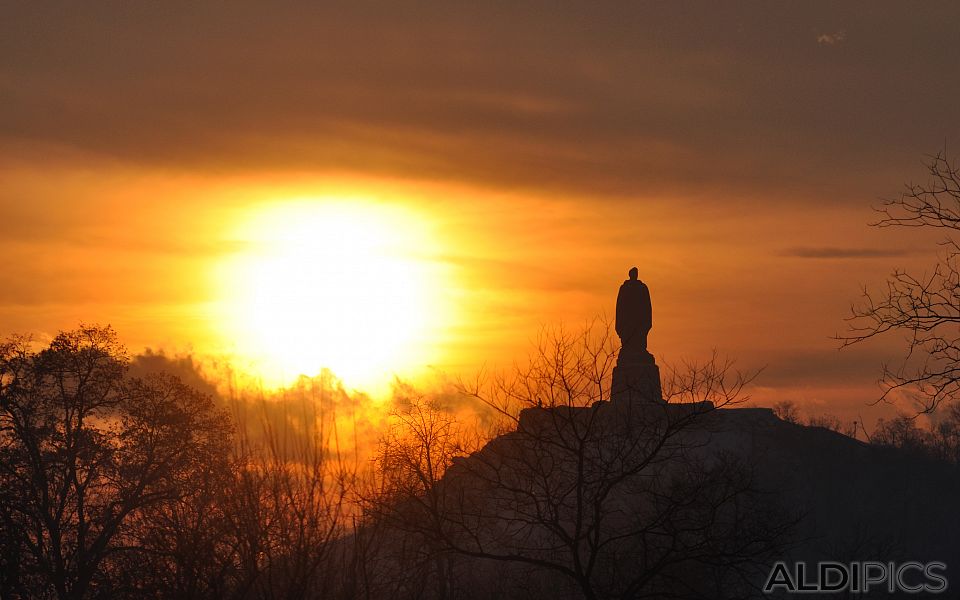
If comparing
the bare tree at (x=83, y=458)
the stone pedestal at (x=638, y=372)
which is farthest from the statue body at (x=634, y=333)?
the bare tree at (x=83, y=458)

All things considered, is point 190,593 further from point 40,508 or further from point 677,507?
point 40,508

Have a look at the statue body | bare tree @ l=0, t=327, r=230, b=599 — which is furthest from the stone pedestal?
bare tree @ l=0, t=327, r=230, b=599

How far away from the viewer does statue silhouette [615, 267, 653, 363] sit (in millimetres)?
48094

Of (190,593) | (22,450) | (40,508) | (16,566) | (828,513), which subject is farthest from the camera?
(828,513)

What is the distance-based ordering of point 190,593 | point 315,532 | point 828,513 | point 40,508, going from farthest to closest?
1. point 828,513
2. point 40,508
3. point 315,532
4. point 190,593

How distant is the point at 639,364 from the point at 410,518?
2969 centimetres

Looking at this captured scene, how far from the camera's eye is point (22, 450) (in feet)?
105

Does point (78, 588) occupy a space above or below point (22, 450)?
below

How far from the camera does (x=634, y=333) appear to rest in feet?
157

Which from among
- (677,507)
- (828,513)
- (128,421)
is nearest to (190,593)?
(677,507)

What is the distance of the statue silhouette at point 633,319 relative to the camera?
48094 mm

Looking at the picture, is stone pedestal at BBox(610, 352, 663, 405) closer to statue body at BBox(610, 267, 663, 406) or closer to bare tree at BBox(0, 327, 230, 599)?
statue body at BBox(610, 267, 663, 406)

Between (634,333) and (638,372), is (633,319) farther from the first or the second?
(638,372)

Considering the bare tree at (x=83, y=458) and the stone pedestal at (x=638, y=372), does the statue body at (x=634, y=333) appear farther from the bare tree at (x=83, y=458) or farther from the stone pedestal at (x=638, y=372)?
the bare tree at (x=83, y=458)
